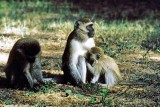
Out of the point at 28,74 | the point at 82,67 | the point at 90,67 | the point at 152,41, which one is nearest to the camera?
the point at 28,74

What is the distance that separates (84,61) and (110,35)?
13.5 feet

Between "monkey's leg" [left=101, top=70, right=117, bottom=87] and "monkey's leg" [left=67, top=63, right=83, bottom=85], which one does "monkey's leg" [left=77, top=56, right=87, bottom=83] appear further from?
"monkey's leg" [left=101, top=70, right=117, bottom=87]

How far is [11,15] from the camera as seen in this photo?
52.9 feet

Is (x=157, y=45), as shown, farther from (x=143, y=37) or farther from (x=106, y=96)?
(x=106, y=96)

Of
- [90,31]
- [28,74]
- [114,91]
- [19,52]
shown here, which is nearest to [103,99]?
[114,91]

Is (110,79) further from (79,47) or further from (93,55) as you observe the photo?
(79,47)

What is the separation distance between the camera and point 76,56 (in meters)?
8.83

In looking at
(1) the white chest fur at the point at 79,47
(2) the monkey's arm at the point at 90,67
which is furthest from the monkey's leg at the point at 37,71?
(2) the monkey's arm at the point at 90,67

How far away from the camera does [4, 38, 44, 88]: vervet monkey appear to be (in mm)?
8344

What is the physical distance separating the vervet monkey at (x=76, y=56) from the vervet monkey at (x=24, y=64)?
0.50 meters

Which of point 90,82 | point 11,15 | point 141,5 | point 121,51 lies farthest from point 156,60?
point 141,5

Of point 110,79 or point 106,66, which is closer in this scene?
point 110,79

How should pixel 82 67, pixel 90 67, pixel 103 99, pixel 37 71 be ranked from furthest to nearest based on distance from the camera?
1. pixel 90 67
2. pixel 82 67
3. pixel 37 71
4. pixel 103 99

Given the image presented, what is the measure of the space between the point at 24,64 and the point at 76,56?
929mm
